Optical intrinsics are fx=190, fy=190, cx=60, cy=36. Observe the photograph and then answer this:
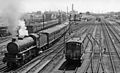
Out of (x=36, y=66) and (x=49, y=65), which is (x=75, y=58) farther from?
(x=36, y=66)

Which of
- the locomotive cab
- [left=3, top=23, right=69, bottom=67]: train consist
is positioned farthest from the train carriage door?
[left=3, top=23, right=69, bottom=67]: train consist

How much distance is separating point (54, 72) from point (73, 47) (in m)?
4.24

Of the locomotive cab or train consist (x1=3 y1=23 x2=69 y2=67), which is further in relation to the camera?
the locomotive cab

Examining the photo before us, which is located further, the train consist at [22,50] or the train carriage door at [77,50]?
the train carriage door at [77,50]

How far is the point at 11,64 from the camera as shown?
23.7m

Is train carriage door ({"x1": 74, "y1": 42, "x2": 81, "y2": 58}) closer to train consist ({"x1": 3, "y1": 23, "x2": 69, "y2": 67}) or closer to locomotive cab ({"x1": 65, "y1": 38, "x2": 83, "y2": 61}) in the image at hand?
locomotive cab ({"x1": 65, "y1": 38, "x2": 83, "y2": 61})

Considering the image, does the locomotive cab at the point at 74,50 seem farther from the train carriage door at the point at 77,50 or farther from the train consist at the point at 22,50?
the train consist at the point at 22,50

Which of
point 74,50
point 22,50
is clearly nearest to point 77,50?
point 74,50

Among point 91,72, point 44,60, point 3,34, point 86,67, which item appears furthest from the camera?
point 3,34

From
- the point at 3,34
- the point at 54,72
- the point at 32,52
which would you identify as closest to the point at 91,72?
the point at 54,72

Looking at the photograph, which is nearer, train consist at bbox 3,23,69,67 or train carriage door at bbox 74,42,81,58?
train consist at bbox 3,23,69,67

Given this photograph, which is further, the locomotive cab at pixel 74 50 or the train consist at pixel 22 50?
the locomotive cab at pixel 74 50

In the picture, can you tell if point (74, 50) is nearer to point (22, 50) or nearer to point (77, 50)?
point (77, 50)

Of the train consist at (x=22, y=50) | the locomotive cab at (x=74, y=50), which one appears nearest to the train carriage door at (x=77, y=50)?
the locomotive cab at (x=74, y=50)
